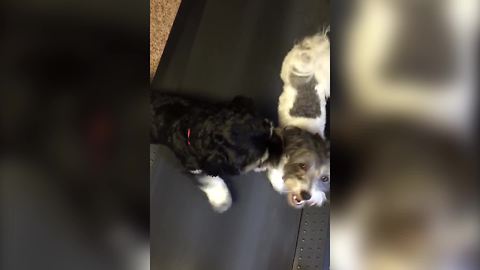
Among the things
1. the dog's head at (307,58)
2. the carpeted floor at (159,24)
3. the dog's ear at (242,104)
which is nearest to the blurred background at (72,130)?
the carpeted floor at (159,24)

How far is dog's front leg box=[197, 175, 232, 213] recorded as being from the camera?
2.70ft

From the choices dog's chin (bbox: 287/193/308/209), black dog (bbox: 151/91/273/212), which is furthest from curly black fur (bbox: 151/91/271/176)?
dog's chin (bbox: 287/193/308/209)

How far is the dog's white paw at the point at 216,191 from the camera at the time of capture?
2.70 feet

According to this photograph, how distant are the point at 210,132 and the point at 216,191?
0.43 feet

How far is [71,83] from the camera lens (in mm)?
650

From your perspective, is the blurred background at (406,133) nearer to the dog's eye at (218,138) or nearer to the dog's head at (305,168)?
the dog's head at (305,168)

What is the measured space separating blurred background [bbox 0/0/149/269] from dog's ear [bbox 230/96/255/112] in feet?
0.63

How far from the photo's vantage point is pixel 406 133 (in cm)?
74

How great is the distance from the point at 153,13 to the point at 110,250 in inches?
19.0

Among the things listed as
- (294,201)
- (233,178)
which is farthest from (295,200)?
(233,178)

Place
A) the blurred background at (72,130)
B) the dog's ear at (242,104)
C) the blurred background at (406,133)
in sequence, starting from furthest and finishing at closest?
1. the dog's ear at (242,104)
2. the blurred background at (406,133)
3. the blurred background at (72,130)

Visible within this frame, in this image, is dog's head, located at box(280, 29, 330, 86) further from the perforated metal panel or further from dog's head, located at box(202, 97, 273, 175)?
the perforated metal panel

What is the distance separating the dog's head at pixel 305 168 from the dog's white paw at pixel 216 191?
0.13 metres

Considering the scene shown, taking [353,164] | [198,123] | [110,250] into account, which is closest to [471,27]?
[353,164]
